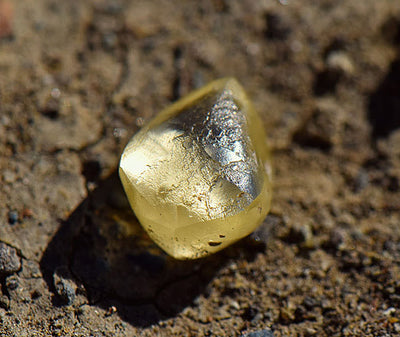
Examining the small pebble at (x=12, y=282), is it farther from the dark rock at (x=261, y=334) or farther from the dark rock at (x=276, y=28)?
the dark rock at (x=276, y=28)

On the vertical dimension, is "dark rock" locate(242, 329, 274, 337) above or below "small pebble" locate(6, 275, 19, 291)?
below

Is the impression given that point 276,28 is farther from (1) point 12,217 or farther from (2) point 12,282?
(2) point 12,282

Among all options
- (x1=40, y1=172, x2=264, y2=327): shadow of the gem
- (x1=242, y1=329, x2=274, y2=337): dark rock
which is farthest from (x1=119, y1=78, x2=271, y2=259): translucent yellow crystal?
(x1=242, y1=329, x2=274, y2=337): dark rock

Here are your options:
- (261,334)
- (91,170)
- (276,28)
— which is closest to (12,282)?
(91,170)

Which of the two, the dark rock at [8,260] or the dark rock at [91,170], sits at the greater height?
the dark rock at [91,170]

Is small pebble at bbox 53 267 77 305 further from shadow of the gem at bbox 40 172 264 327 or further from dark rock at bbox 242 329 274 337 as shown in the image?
dark rock at bbox 242 329 274 337

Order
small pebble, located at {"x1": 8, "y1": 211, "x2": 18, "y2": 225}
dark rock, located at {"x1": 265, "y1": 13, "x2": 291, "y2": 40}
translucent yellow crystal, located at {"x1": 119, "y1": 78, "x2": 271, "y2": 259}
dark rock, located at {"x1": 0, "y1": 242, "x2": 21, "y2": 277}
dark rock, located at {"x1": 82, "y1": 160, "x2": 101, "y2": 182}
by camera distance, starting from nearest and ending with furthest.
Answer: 1. translucent yellow crystal, located at {"x1": 119, "y1": 78, "x2": 271, "y2": 259}
2. dark rock, located at {"x1": 0, "y1": 242, "x2": 21, "y2": 277}
3. small pebble, located at {"x1": 8, "y1": 211, "x2": 18, "y2": 225}
4. dark rock, located at {"x1": 82, "y1": 160, "x2": 101, "y2": 182}
5. dark rock, located at {"x1": 265, "y1": 13, "x2": 291, "y2": 40}

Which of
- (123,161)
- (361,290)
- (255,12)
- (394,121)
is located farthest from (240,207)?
(255,12)

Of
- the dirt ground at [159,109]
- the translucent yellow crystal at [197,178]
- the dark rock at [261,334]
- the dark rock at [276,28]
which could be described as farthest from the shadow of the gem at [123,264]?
the dark rock at [276,28]
